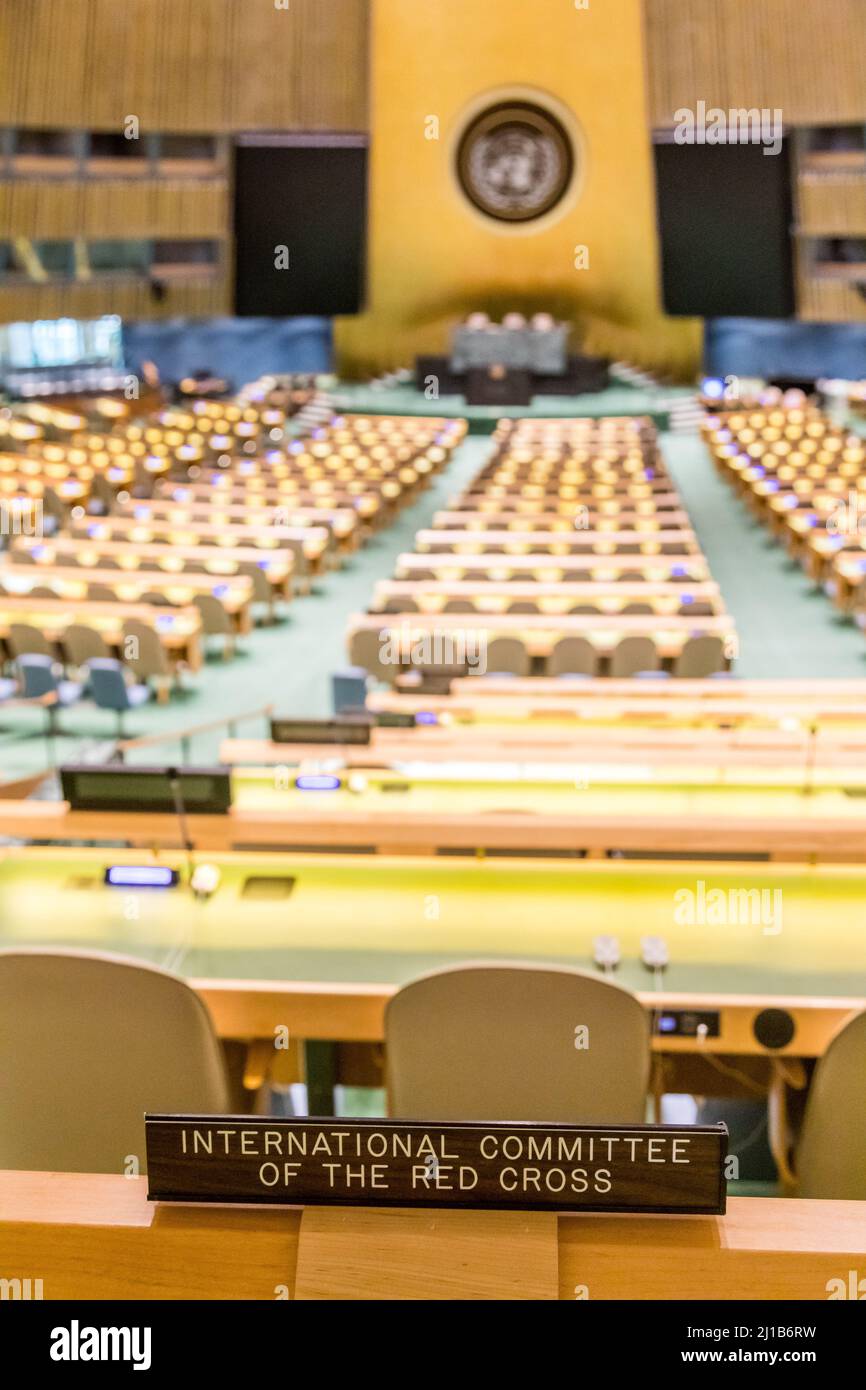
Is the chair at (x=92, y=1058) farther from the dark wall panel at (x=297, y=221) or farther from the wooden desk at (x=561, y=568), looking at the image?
the dark wall panel at (x=297, y=221)

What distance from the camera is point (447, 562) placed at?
12.3m

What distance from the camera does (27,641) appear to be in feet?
32.6

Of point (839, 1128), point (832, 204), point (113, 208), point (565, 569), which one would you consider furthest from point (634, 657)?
point (832, 204)

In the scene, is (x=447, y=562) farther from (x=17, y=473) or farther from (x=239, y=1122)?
(x=239, y=1122)

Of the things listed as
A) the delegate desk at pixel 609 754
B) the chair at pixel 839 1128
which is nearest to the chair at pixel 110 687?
the delegate desk at pixel 609 754

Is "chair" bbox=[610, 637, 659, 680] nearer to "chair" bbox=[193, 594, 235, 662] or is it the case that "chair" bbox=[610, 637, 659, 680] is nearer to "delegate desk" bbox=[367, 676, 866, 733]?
"delegate desk" bbox=[367, 676, 866, 733]

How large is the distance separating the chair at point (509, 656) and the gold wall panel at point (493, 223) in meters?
19.8

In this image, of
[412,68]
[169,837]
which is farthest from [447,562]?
[412,68]

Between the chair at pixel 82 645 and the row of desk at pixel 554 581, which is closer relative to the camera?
the row of desk at pixel 554 581

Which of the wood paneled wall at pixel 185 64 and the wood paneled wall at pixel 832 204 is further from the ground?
the wood paneled wall at pixel 185 64

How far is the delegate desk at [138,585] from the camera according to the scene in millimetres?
11156

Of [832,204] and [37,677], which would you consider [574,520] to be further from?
[832,204]
